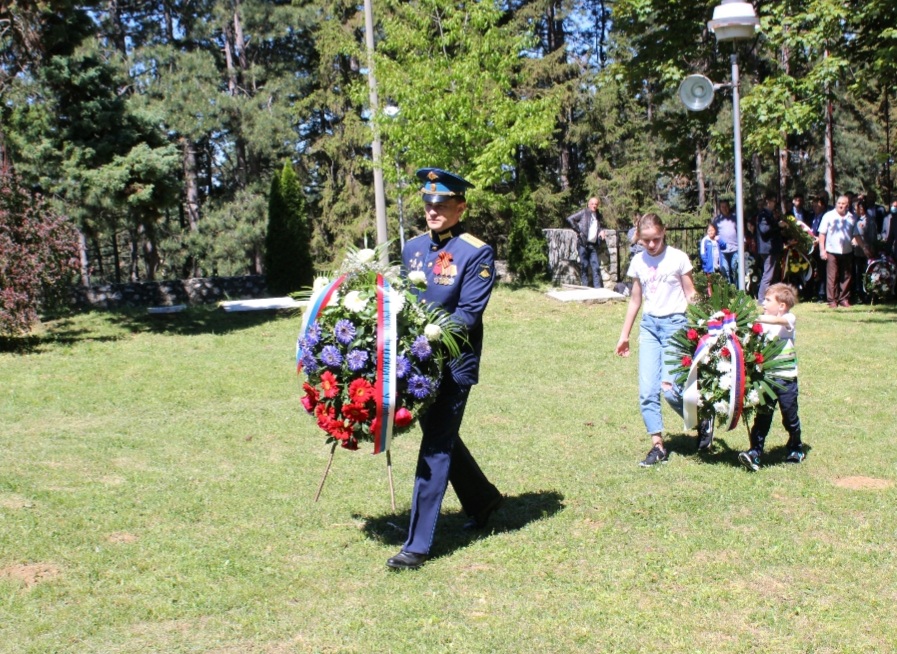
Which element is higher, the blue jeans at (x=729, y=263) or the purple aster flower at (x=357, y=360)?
the purple aster flower at (x=357, y=360)

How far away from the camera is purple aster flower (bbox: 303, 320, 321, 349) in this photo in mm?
5801

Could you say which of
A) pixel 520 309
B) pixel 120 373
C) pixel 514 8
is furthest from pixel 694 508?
Answer: pixel 514 8

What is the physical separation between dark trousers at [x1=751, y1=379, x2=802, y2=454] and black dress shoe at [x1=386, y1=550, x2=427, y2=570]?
10.3 ft

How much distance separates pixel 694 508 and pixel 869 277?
12543 mm

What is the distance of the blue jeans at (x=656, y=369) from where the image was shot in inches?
305

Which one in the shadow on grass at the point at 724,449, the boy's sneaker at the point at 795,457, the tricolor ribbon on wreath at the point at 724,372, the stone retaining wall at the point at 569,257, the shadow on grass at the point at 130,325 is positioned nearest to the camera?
the tricolor ribbon on wreath at the point at 724,372

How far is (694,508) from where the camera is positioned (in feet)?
21.6

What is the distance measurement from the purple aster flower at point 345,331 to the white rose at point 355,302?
8cm

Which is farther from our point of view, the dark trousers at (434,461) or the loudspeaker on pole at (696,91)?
the loudspeaker on pole at (696,91)

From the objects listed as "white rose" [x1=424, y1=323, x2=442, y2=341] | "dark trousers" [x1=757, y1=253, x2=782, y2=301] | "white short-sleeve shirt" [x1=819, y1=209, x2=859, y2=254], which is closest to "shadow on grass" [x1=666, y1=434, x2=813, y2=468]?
"white rose" [x1=424, y1=323, x2=442, y2=341]

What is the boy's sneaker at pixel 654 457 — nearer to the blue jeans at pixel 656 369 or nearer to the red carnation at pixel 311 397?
the blue jeans at pixel 656 369

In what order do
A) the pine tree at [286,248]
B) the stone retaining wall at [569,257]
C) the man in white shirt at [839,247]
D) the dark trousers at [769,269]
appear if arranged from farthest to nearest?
the pine tree at [286,248] → the stone retaining wall at [569,257] → the dark trousers at [769,269] → the man in white shirt at [839,247]

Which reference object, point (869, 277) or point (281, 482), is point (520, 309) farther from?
point (281, 482)

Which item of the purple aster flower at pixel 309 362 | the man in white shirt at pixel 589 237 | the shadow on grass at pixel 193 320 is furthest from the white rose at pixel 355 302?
the man in white shirt at pixel 589 237
